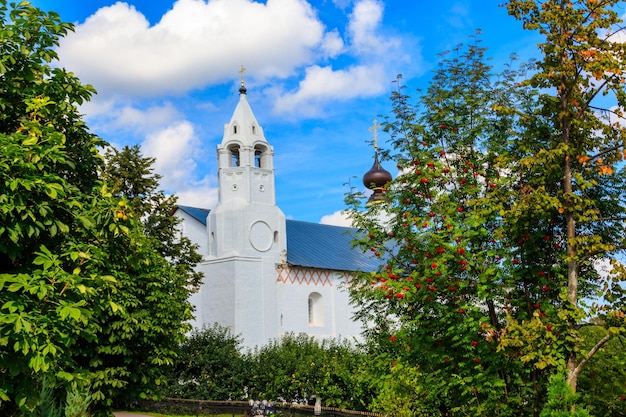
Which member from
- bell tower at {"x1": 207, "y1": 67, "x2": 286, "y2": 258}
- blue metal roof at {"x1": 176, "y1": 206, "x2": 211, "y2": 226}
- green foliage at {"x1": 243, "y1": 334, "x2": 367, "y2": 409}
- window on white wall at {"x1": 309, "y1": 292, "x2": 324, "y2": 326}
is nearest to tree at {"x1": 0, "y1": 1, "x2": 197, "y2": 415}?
green foliage at {"x1": 243, "y1": 334, "x2": 367, "y2": 409}

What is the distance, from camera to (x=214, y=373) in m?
27.3

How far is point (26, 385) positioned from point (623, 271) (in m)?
7.46

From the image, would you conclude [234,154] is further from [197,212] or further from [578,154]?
[578,154]

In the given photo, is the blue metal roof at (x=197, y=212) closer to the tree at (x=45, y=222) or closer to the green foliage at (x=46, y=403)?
the tree at (x=45, y=222)

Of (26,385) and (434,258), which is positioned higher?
(434,258)

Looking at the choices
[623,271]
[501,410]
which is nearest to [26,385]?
[501,410]

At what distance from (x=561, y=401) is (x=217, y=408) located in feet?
59.0

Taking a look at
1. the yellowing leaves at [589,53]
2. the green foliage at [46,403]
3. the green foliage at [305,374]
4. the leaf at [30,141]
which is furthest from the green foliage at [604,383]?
the green foliage at [305,374]

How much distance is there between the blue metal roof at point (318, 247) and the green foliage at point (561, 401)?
28909 mm

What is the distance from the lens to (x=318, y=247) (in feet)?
140

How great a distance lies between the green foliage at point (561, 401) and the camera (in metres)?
8.13

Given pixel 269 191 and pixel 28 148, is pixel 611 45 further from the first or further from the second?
pixel 269 191

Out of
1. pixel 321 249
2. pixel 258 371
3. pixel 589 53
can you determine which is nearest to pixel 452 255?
pixel 589 53

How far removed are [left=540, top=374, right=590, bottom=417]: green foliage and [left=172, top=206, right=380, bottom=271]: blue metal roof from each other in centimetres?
2891
